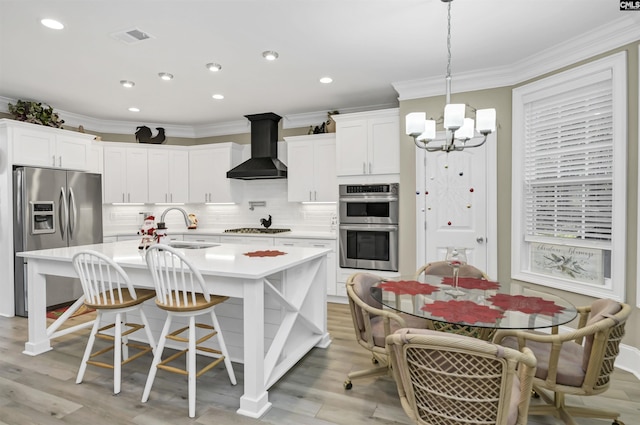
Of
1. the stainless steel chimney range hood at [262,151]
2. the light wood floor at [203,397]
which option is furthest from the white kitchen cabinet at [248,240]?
the light wood floor at [203,397]

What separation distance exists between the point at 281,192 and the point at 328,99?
5.77 ft

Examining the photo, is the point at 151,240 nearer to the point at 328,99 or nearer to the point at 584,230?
the point at 328,99

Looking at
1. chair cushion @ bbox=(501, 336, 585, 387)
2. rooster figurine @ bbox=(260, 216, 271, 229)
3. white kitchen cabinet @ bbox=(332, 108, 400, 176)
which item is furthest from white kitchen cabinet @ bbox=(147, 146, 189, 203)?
chair cushion @ bbox=(501, 336, 585, 387)

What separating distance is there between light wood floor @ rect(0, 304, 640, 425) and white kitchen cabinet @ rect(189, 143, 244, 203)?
3232mm

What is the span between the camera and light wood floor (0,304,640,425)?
2.16 metres

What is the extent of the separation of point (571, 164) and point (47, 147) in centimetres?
588

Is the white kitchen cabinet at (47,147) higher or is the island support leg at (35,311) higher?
the white kitchen cabinet at (47,147)

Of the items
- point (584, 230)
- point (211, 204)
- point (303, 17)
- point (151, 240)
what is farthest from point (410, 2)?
point (211, 204)

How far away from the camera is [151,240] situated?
10.4 feet

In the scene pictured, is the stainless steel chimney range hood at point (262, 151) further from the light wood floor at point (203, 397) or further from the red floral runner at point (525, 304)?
the red floral runner at point (525, 304)

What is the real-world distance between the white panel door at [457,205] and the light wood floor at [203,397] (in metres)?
1.56

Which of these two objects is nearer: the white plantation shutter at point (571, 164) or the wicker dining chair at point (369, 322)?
the wicker dining chair at point (369, 322)

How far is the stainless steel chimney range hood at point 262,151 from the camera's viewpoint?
5418mm

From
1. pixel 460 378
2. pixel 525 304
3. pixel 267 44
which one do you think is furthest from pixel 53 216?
pixel 525 304
